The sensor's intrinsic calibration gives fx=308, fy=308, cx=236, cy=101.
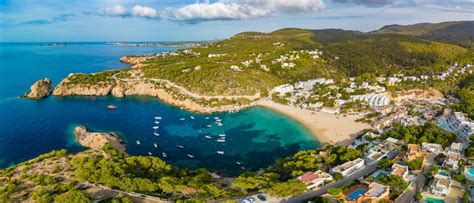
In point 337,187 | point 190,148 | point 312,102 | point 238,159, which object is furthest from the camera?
point 312,102

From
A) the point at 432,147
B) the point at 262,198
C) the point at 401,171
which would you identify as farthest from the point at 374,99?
the point at 262,198

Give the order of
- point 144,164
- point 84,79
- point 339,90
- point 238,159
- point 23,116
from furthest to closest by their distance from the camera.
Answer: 1. point 84,79
2. point 339,90
3. point 23,116
4. point 238,159
5. point 144,164

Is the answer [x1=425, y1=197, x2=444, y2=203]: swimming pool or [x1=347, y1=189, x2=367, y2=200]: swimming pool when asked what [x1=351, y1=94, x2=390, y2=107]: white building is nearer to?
[x1=425, y1=197, x2=444, y2=203]: swimming pool

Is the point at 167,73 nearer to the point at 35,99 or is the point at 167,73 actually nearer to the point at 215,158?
the point at 35,99

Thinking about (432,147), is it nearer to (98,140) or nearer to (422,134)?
(422,134)

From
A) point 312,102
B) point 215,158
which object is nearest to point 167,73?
point 312,102
